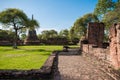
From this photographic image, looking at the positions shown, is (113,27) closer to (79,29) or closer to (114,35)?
(114,35)

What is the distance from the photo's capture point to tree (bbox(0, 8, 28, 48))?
3325cm

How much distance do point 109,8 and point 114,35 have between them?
22.7 m

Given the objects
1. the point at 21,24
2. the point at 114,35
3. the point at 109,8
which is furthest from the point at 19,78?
the point at 21,24

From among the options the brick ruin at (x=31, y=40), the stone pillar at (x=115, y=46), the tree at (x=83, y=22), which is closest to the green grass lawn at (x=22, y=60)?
the stone pillar at (x=115, y=46)

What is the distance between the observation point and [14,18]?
1344 inches

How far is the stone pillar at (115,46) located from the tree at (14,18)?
2736cm

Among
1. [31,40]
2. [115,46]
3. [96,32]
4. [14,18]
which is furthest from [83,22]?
[115,46]

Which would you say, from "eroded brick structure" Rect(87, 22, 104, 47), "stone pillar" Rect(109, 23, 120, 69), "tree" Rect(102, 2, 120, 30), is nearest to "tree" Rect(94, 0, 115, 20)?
"tree" Rect(102, 2, 120, 30)

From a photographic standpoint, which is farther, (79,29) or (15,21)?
(79,29)

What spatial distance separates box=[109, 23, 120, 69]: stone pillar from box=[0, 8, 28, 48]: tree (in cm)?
2736

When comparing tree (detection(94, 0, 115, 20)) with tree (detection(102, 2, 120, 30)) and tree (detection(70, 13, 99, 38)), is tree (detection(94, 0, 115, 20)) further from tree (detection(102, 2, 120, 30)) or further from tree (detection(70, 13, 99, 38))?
tree (detection(70, 13, 99, 38))

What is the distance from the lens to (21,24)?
3444 centimetres

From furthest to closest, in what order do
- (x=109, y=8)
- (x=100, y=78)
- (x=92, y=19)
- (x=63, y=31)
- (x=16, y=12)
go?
(x=63, y=31), (x=92, y=19), (x=16, y=12), (x=109, y=8), (x=100, y=78)

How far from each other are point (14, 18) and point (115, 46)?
93.9ft
